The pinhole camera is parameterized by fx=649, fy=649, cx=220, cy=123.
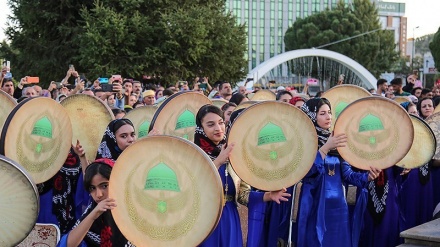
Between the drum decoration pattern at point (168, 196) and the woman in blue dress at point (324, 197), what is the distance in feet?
6.97

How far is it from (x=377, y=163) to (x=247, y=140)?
117 cm

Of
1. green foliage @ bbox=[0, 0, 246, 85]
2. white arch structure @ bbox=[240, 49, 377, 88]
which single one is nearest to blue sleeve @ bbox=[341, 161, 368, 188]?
green foliage @ bbox=[0, 0, 246, 85]

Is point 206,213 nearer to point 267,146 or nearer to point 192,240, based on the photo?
point 192,240

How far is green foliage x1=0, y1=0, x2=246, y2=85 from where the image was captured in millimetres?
21891

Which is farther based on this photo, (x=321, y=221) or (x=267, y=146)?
(x=321, y=221)

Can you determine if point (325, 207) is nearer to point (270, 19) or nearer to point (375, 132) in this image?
point (375, 132)

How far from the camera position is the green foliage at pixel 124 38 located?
21.9 m

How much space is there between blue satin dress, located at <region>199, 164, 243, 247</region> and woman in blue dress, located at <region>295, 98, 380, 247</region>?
0.88m

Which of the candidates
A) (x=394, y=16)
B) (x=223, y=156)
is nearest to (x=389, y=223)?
(x=223, y=156)

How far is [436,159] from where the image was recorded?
21.6ft

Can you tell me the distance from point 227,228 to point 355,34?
54898 mm

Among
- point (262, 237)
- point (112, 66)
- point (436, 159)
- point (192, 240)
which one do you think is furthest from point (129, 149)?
point (112, 66)

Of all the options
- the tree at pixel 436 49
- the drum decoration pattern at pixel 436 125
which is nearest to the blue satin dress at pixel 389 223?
the drum decoration pattern at pixel 436 125

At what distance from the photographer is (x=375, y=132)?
502 centimetres
